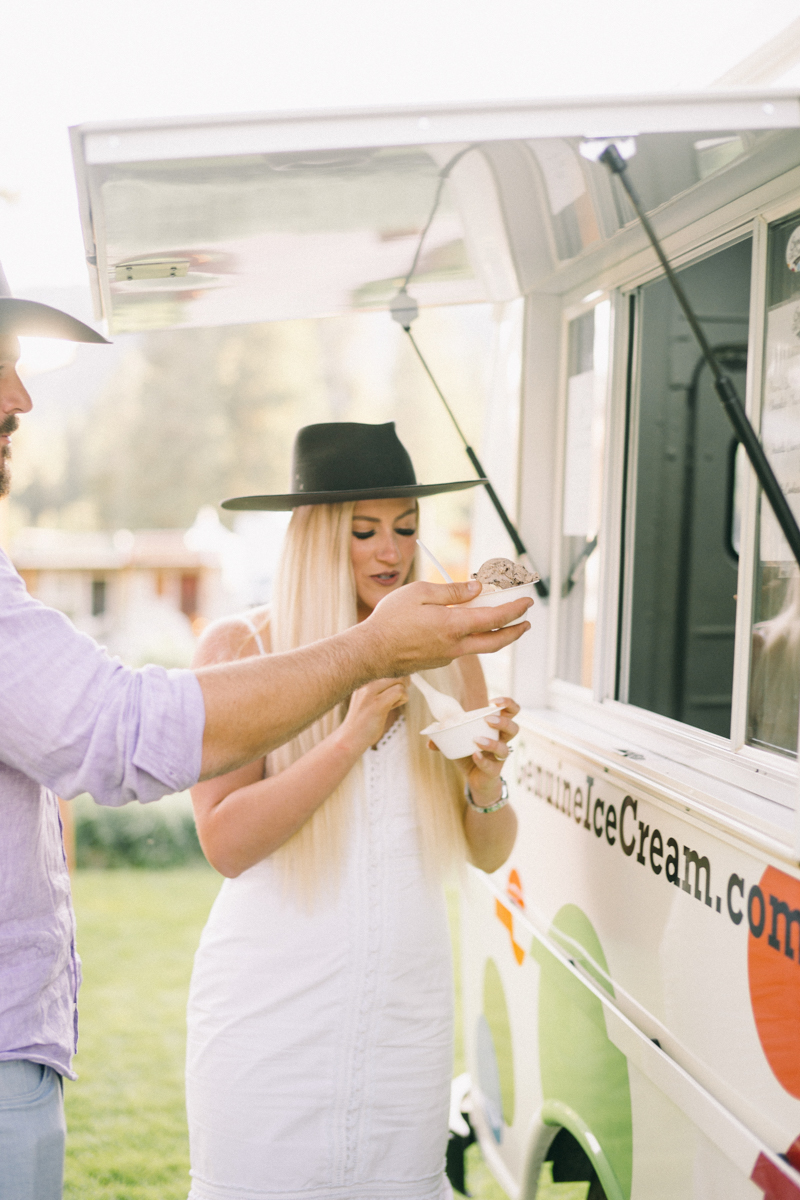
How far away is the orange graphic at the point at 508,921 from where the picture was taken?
115 inches

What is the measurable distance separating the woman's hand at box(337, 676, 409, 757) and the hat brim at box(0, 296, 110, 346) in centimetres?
89

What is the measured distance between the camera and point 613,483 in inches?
106

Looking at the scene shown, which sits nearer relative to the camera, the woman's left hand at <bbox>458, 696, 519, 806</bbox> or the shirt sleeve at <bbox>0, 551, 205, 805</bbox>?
the shirt sleeve at <bbox>0, 551, 205, 805</bbox>

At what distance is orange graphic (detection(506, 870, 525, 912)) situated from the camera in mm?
2984

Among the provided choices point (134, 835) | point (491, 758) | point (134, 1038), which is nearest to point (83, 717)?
point (491, 758)

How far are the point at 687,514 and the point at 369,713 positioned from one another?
2013 mm

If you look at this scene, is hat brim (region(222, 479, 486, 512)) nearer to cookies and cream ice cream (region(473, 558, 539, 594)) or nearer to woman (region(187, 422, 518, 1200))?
woman (region(187, 422, 518, 1200))

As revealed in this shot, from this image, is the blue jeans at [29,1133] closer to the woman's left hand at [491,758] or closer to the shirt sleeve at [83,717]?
→ the shirt sleeve at [83,717]

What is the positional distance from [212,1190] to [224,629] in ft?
3.93

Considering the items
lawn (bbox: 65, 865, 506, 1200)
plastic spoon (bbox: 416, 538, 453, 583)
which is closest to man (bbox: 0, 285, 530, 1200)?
plastic spoon (bbox: 416, 538, 453, 583)

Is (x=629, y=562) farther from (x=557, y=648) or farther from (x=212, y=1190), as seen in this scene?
(x=212, y=1190)

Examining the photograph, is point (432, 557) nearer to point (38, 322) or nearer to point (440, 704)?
point (440, 704)

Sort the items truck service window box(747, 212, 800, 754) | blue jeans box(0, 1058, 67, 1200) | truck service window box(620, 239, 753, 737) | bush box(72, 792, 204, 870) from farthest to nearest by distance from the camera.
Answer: bush box(72, 792, 204, 870), truck service window box(620, 239, 753, 737), truck service window box(747, 212, 800, 754), blue jeans box(0, 1058, 67, 1200)

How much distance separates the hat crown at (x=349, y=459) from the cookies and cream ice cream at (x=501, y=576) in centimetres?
46
